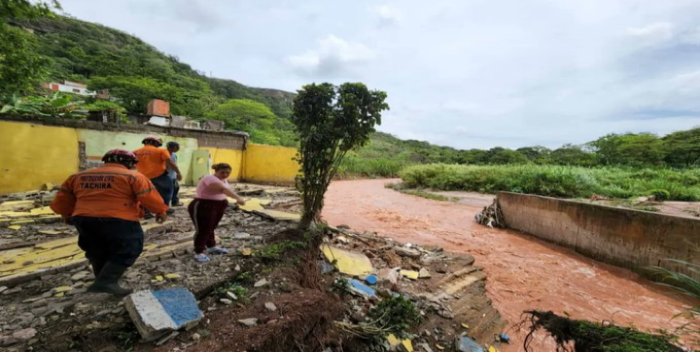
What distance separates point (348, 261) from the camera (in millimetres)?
4398

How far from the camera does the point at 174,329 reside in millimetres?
2156

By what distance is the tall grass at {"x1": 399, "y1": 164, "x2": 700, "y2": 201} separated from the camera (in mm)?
11309

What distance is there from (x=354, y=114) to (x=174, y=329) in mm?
3510

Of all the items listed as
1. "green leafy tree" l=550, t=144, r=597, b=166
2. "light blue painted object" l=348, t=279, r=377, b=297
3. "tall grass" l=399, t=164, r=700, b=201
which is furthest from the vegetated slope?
"green leafy tree" l=550, t=144, r=597, b=166

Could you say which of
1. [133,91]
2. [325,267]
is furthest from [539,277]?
[133,91]

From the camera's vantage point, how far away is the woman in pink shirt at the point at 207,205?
3357 mm

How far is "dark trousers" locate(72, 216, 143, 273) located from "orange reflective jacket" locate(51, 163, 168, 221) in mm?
61

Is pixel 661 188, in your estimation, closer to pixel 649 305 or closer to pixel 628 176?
pixel 628 176

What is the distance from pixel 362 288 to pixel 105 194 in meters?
2.87

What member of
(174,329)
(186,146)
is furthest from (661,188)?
(186,146)

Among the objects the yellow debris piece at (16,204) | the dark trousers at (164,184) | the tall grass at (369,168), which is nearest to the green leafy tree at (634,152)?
the tall grass at (369,168)

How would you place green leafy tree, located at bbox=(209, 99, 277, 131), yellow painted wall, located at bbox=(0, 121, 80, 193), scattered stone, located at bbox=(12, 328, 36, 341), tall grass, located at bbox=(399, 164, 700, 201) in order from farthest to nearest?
green leafy tree, located at bbox=(209, 99, 277, 131), tall grass, located at bbox=(399, 164, 700, 201), yellow painted wall, located at bbox=(0, 121, 80, 193), scattered stone, located at bbox=(12, 328, 36, 341)

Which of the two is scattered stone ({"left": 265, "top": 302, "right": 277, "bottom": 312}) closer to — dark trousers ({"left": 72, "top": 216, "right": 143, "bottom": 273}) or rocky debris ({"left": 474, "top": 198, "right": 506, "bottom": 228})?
dark trousers ({"left": 72, "top": 216, "right": 143, "bottom": 273})

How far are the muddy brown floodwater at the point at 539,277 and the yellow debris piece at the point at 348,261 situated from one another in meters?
1.96
